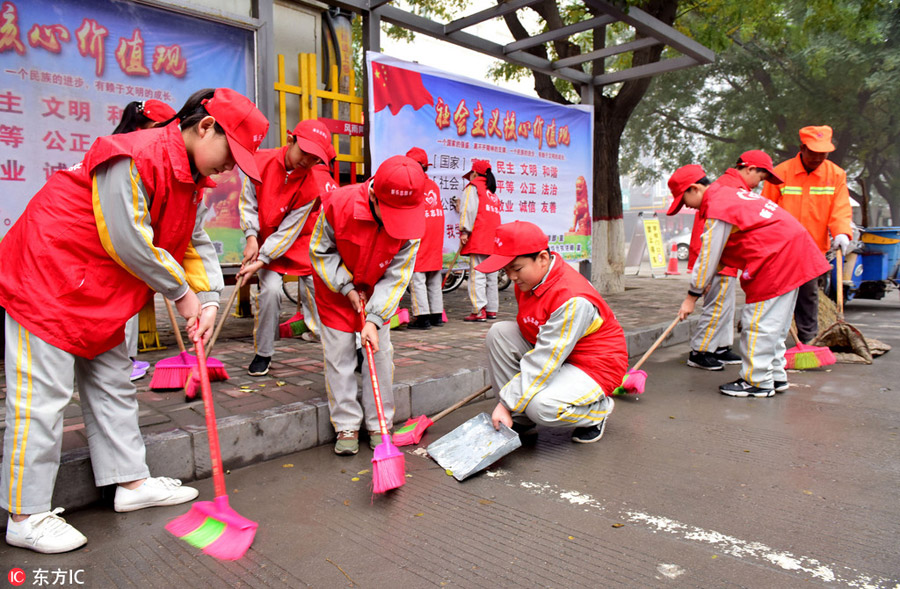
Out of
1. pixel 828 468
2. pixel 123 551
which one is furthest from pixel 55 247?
pixel 828 468

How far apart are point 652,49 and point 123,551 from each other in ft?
28.3

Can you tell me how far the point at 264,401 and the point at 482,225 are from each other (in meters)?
3.57

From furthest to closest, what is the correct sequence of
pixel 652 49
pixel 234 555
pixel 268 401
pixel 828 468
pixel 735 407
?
pixel 652 49 → pixel 735 407 → pixel 268 401 → pixel 828 468 → pixel 234 555

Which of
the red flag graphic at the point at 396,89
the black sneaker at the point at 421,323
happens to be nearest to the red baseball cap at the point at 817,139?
the red flag graphic at the point at 396,89

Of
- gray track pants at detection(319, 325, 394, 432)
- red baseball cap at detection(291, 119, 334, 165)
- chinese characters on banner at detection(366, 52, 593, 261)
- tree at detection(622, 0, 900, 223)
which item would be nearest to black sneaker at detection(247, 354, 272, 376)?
gray track pants at detection(319, 325, 394, 432)

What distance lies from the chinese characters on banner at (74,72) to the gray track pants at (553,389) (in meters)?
3.29

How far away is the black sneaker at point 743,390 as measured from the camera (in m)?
4.26

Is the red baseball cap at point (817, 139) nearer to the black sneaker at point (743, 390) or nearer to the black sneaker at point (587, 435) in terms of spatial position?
the black sneaker at point (743, 390)

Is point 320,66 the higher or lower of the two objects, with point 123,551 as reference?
higher

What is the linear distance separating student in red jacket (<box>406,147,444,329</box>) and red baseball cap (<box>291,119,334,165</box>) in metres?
1.95

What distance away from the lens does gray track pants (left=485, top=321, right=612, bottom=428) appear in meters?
3.16

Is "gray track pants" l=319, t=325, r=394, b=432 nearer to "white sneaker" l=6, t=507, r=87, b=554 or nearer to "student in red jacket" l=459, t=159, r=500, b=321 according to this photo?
"white sneaker" l=6, t=507, r=87, b=554

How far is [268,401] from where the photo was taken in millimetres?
3453

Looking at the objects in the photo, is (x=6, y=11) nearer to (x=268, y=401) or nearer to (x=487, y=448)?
(x=268, y=401)
